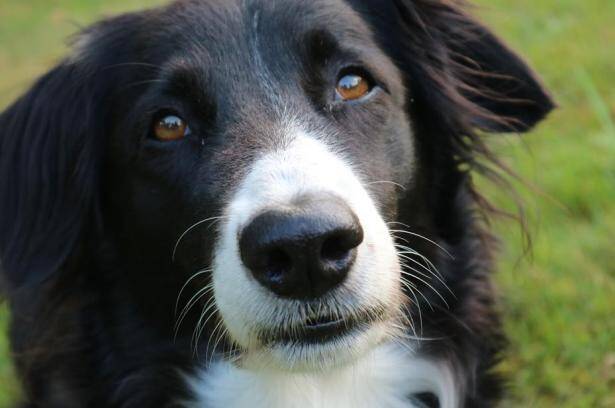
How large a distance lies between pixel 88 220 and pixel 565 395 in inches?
85.4

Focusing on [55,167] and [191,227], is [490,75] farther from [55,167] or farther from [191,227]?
[55,167]

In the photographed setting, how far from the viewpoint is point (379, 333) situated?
2.63 meters

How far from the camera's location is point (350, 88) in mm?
2910

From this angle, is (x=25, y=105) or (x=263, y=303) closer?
(x=263, y=303)

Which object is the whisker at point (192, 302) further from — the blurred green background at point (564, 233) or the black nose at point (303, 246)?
the blurred green background at point (564, 233)

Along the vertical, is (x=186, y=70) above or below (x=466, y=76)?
above

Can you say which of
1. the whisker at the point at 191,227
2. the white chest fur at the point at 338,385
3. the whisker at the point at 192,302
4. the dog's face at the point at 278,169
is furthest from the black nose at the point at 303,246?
the white chest fur at the point at 338,385

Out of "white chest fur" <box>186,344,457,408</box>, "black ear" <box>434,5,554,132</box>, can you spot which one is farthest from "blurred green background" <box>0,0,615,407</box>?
"white chest fur" <box>186,344,457,408</box>

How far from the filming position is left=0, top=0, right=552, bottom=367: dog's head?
245 centimetres

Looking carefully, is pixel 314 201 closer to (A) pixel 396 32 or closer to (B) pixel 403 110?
(B) pixel 403 110

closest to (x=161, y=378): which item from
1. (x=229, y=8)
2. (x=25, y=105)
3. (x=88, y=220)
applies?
(x=88, y=220)

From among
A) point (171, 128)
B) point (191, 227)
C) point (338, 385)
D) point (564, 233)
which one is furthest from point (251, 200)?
point (564, 233)

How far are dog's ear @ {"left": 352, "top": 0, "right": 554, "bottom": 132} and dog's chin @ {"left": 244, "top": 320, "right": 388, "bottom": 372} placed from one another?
1.03 meters

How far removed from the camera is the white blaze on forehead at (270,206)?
237cm
